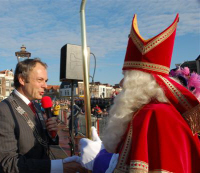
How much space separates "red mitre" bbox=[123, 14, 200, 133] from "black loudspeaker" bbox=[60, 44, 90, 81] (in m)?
2.42

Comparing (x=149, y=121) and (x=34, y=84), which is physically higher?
(x=34, y=84)

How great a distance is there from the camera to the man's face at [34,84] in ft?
6.82

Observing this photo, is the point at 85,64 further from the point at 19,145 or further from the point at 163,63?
the point at 19,145

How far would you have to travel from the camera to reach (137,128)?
139 centimetres

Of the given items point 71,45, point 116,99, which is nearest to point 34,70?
point 116,99

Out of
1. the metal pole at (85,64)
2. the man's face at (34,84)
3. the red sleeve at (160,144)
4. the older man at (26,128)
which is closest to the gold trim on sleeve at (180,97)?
the red sleeve at (160,144)

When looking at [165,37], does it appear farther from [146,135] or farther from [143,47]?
[146,135]

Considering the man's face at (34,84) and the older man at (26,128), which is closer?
the older man at (26,128)

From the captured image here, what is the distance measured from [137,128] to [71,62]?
291cm

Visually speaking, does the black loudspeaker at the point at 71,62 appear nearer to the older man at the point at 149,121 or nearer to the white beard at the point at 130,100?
the older man at the point at 149,121

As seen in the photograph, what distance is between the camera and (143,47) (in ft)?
5.35

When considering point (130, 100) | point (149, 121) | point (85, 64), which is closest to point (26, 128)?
point (85, 64)

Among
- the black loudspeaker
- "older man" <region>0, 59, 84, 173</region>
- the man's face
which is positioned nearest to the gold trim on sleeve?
"older man" <region>0, 59, 84, 173</region>

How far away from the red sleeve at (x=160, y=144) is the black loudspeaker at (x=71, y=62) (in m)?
2.79
